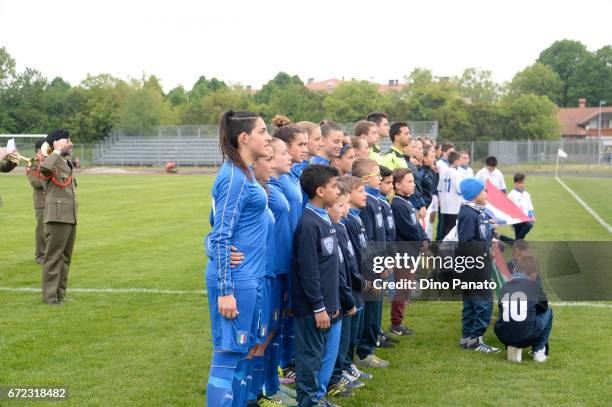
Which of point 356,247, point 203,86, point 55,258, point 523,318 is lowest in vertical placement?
point 523,318

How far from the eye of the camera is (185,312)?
8.20m

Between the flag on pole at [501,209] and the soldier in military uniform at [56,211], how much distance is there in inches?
219

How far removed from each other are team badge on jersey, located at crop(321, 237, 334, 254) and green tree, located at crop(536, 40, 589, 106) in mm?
114012

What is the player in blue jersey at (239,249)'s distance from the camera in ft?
13.8

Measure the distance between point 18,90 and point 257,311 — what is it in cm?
7611

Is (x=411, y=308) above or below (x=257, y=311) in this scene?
below

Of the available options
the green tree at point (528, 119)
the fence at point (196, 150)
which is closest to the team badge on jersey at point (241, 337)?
the fence at point (196, 150)

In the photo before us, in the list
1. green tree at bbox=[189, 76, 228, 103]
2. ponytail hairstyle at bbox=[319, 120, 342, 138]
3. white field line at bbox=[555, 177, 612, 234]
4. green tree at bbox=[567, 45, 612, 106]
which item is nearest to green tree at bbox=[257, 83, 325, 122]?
green tree at bbox=[189, 76, 228, 103]

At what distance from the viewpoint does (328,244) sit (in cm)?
484

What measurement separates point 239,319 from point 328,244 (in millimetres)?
917

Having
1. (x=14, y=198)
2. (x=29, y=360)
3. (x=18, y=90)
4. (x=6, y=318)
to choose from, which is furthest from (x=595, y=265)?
(x=18, y=90)

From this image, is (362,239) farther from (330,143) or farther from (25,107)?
(25,107)

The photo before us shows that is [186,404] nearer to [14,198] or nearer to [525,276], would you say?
[525,276]

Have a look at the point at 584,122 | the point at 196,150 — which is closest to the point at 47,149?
the point at 196,150
